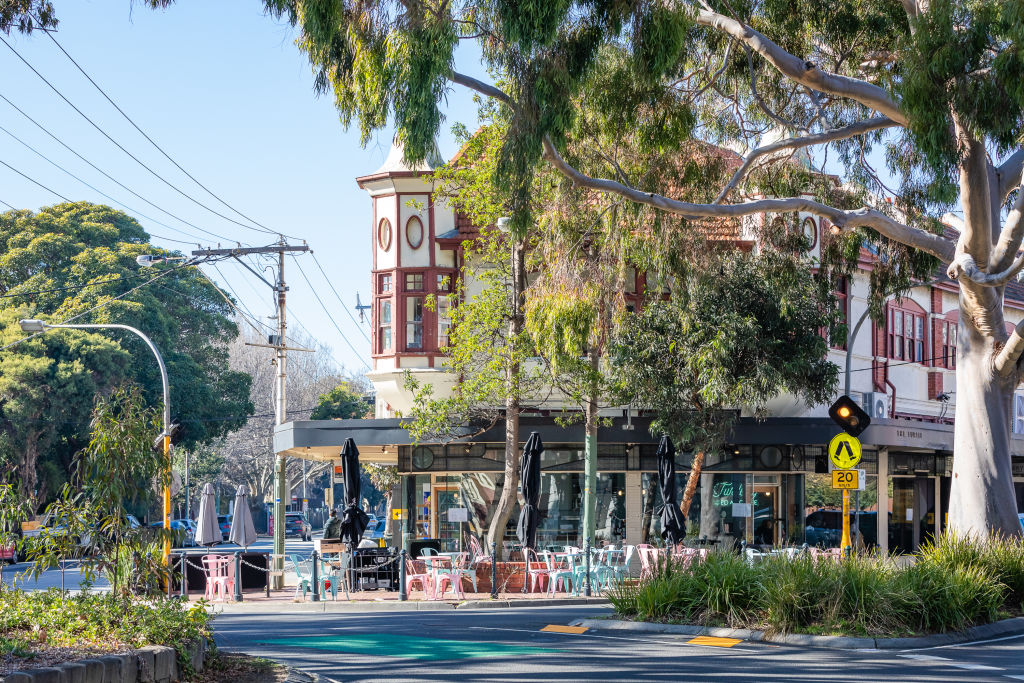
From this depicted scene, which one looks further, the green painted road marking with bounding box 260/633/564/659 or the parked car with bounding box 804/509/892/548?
the parked car with bounding box 804/509/892/548

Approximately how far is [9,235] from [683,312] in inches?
1706

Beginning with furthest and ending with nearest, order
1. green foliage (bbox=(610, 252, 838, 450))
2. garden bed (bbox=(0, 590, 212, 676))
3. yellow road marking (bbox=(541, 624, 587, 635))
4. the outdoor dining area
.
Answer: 1. green foliage (bbox=(610, 252, 838, 450))
2. the outdoor dining area
3. yellow road marking (bbox=(541, 624, 587, 635))
4. garden bed (bbox=(0, 590, 212, 676))

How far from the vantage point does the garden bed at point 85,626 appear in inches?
374

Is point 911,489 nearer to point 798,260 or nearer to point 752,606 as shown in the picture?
point 798,260

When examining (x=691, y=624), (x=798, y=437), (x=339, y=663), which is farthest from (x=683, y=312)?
(x=339, y=663)

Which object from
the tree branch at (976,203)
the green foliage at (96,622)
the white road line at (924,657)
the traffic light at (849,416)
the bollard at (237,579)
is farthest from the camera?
the bollard at (237,579)

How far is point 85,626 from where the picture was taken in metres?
10.6

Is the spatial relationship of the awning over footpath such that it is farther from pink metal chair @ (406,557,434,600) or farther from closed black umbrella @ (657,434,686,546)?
pink metal chair @ (406,557,434,600)

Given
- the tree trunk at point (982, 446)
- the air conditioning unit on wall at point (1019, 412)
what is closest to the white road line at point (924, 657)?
the tree trunk at point (982, 446)

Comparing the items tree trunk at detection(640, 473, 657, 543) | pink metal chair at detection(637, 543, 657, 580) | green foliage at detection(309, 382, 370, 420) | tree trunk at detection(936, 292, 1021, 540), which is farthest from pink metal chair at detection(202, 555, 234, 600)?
green foliage at detection(309, 382, 370, 420)

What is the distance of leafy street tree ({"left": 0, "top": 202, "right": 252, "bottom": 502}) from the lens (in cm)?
4878

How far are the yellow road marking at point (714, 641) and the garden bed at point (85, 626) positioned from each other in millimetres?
6148

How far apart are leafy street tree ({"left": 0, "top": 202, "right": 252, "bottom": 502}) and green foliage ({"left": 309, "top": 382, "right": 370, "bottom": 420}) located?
6.32 meters

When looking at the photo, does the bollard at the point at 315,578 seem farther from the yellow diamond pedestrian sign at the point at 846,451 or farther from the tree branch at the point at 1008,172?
the tree branch at the point at 1008,172
